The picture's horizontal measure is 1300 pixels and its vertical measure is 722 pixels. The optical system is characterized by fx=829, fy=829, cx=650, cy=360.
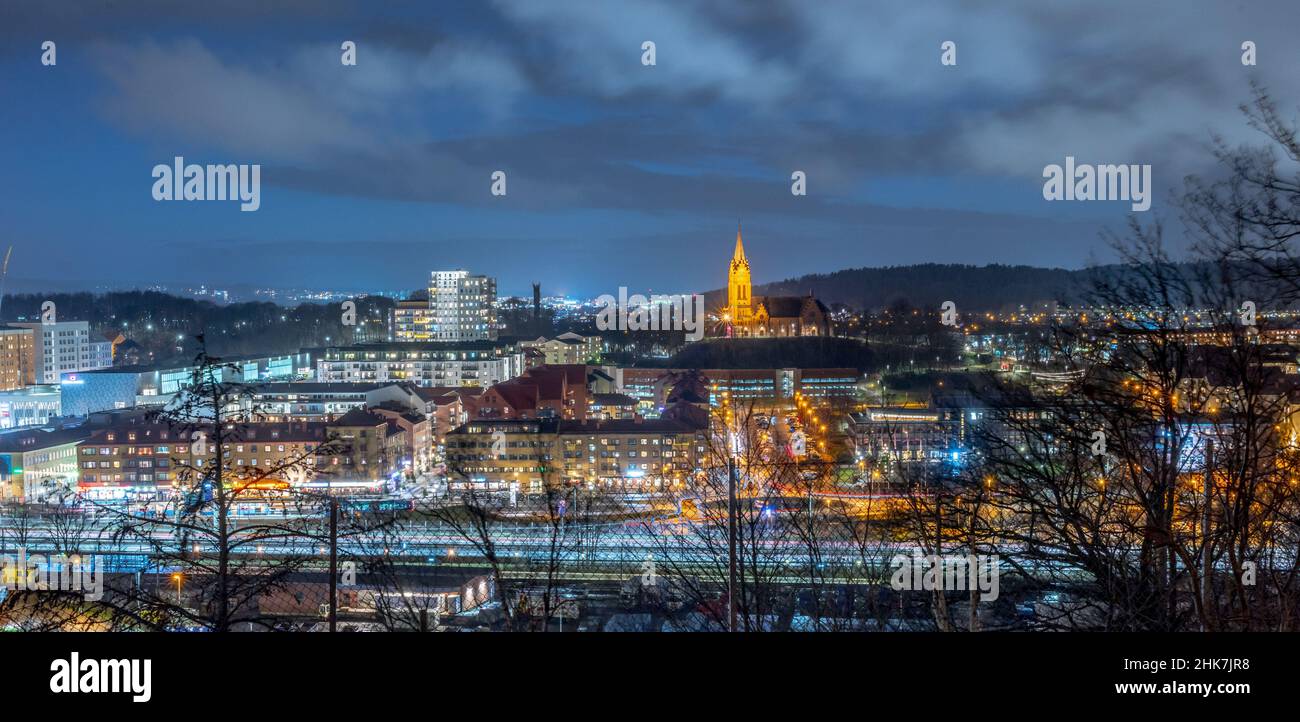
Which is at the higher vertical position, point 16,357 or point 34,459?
point 16,357

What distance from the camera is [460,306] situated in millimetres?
18344

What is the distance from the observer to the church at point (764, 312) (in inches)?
1314

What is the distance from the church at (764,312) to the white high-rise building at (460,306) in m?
13.8

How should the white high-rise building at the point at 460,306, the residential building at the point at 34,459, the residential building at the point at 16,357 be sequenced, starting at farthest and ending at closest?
the white high-rise building at the point at 460,306 → the residential building at the point at 16,357 → the residential building at the point at 34,459

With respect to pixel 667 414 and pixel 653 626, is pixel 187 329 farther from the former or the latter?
pixel 653 626

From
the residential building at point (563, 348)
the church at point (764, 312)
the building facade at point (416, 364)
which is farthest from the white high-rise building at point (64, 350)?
the church at point (764, 312)

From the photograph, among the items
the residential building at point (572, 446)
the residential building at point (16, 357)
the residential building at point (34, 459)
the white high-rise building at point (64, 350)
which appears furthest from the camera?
the white high-rise building at point (64, 350)

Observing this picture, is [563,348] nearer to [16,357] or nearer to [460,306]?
[460,306]

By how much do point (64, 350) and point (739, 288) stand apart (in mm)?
24250

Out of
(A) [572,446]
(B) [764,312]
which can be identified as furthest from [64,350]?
(B) [764,312]

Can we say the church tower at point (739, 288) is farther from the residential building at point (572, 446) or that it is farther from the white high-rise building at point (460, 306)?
the residential building at point (572, 446)

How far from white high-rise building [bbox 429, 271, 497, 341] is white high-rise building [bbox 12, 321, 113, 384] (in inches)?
309
